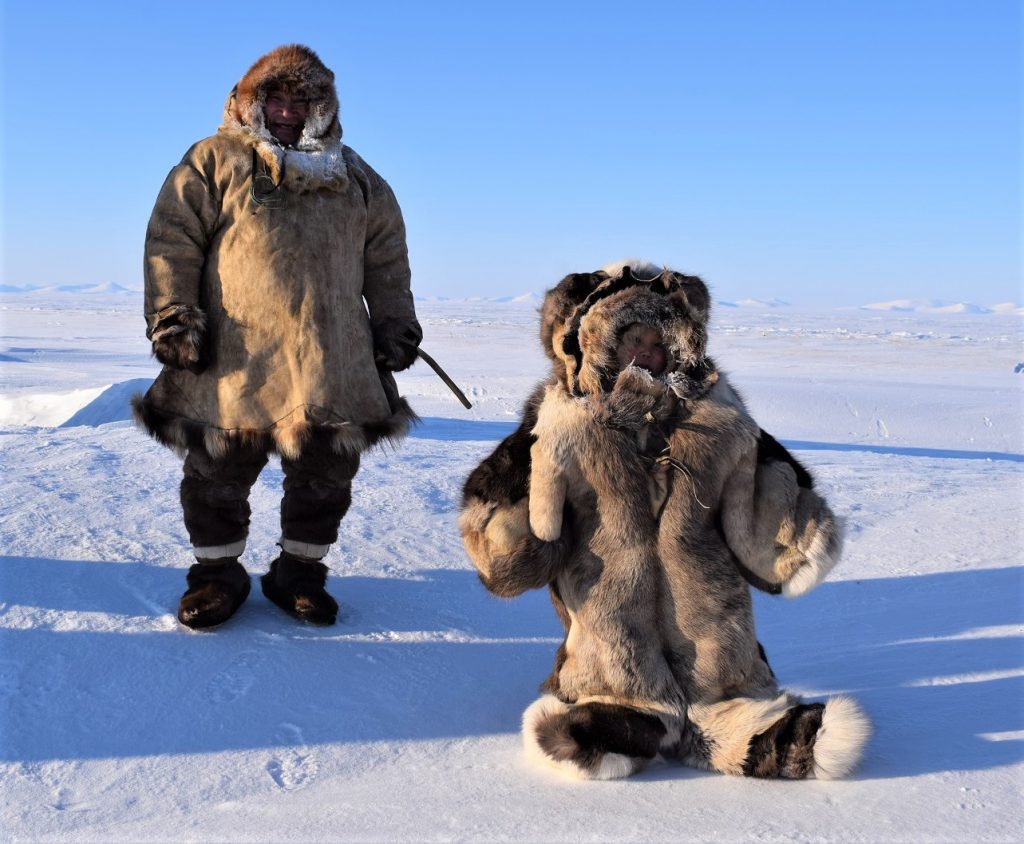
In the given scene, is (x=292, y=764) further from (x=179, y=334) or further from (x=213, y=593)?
(x=179, y=334)

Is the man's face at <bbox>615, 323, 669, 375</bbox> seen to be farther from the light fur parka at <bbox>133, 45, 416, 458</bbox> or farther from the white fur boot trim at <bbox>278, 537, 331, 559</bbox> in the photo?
Answer: the white fur boot trim at <bbox>278, 537, 331, 559</bbox>

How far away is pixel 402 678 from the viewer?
229 centimetres

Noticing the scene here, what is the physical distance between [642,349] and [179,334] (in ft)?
3.69

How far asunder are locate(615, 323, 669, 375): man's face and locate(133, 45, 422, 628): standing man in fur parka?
0.82 m

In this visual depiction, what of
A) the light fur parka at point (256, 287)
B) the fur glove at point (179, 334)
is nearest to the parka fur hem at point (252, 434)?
the light fur parka at point (256, 287)

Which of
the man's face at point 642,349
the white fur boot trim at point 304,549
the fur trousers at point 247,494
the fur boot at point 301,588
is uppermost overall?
the man's face at point 642,349

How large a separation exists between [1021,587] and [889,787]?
1.47m

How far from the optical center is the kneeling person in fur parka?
1.93m

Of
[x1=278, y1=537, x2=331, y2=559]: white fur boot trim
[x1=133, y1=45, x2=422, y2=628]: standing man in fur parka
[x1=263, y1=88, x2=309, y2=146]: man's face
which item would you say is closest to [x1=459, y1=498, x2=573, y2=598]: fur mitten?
[x1=133, y1=45, x2=422, y2=628]: standing man in fur parka

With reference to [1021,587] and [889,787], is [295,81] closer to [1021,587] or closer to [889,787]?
[889,787]

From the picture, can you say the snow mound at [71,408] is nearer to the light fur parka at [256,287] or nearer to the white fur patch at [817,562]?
the light fur parka at [256,287]

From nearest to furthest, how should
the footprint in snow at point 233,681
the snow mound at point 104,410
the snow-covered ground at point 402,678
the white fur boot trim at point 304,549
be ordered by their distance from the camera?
1. the snow-covered ground at point 402,678
2. the footprint in snow at point 233,681
3. the white fur boot trim at point 304,549
4. the snow mound at point 104,410

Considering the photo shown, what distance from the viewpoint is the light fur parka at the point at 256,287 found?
8.19 ft

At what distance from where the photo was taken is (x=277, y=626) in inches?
100
